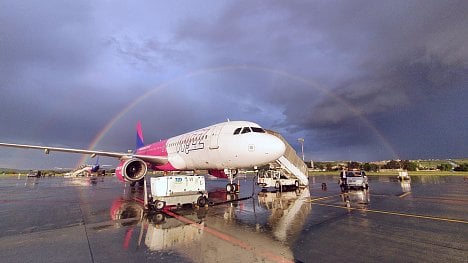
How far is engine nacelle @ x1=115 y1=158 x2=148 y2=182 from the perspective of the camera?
711 inches

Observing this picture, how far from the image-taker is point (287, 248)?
20.6 feet

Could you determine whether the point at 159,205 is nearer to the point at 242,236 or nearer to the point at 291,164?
the point at 242,236

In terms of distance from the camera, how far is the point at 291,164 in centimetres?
2386

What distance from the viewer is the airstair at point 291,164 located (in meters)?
23.0

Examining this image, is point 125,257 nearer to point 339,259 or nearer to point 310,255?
point 310,255

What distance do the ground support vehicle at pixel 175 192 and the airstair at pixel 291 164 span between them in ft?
36.1

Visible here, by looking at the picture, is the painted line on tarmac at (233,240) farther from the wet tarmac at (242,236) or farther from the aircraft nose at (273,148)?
the aircraft nose at (273,148)

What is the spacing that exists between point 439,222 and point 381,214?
79.9 inches

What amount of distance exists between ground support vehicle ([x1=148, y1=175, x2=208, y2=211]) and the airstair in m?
11.0

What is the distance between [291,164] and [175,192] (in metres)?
14.3

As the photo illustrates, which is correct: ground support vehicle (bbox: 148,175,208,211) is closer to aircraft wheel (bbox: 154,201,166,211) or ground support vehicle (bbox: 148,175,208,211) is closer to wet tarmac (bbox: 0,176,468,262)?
aircraft wheel (bbox: 154,201,166,211)

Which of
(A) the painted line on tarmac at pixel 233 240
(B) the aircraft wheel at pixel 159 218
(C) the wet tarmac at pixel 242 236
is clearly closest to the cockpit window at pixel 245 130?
(C) the wet tarmac at pixel 242 236

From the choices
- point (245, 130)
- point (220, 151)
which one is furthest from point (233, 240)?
point (220, 151)

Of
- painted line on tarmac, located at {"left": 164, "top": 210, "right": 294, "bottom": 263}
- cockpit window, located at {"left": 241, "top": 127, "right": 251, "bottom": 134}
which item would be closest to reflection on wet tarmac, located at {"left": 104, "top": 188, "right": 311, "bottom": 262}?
painted line on tarmac, located at {"left": 164, "top": 210, "right": 294, "bottom": 263}
